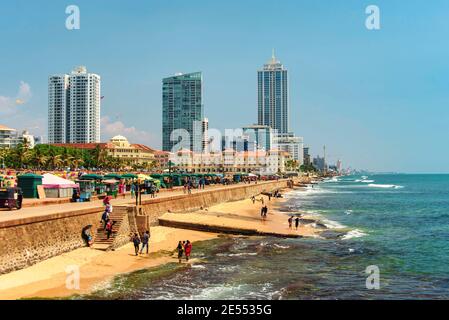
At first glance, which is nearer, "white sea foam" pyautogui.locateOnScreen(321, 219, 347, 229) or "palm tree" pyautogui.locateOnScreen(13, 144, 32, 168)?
"white sea foam" pyautogui.locateOnScreen(321, 219, 347, 229)

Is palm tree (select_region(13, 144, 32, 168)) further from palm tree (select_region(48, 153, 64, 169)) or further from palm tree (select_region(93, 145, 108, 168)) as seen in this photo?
palm tree (select_region(93, 145, 108, 168))

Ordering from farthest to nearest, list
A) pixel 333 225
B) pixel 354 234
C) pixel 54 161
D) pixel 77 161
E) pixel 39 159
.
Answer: pixel 77 161 < pixel 54 161 < pixel 39 159 < pixel 333 225 < pixel 354 234

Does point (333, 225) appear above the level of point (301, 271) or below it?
below

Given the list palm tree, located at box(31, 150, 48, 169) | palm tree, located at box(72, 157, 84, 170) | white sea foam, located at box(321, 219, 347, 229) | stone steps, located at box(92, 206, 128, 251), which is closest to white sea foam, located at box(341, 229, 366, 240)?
white sea foam, located at box(321, 219, 347, 229)

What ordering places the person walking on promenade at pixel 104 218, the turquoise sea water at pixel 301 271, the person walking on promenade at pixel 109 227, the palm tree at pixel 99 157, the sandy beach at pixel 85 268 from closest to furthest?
the sandy beach at pixel 85 268, the turquoise sea water at pixel 301 271, the person walking on promenade at pixel 109 227, the person walking on promenade at pixel 104 218, the palm tree at pixel 99 157

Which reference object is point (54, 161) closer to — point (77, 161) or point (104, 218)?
point (77, 161)

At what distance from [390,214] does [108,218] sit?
1706 inches

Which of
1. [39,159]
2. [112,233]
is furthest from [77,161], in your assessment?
[112,233]

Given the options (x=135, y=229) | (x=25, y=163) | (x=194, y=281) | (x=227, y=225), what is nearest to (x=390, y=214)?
(x=227, y=225)

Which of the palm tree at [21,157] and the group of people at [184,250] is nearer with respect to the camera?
the group of people at [184,250]

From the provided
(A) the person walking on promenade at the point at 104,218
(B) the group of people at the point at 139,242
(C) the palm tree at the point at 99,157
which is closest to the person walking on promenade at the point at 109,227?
(A) the person walking on promenade at the point at 104,218

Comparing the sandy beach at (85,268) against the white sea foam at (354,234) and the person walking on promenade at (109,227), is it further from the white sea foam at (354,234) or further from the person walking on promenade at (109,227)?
the white sea foam at (354,234)

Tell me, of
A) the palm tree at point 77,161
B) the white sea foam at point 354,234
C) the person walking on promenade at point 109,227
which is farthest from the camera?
the palm tree at point 77,161

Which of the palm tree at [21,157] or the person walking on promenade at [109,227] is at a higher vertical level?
the palm tree at [21,157]
